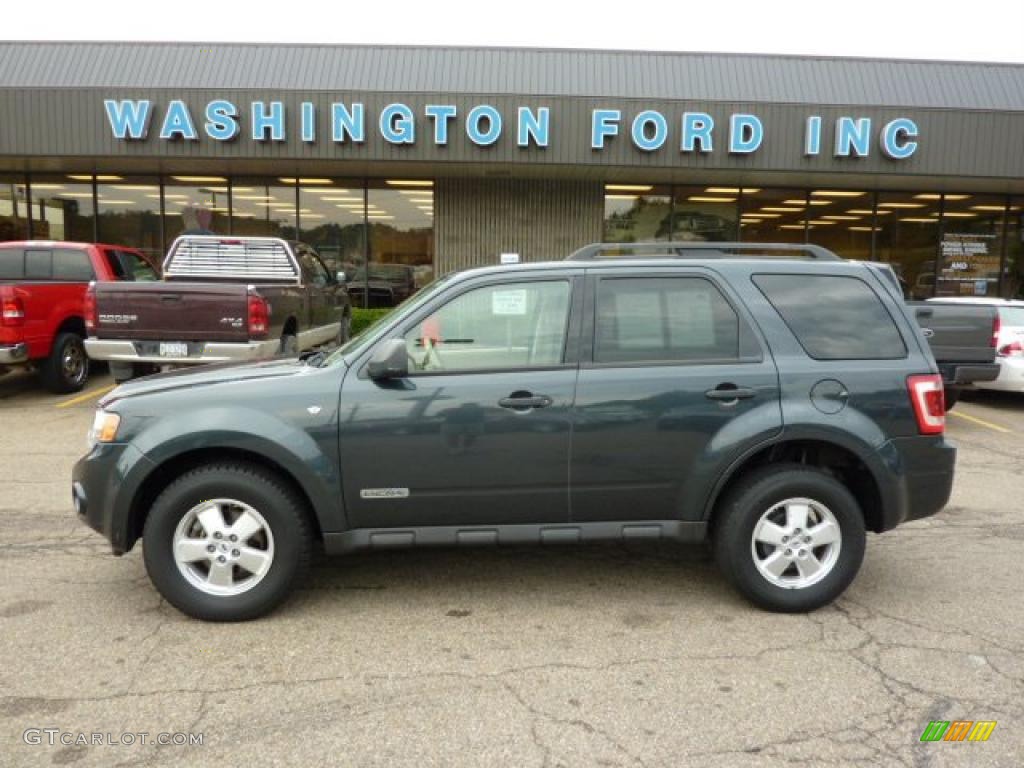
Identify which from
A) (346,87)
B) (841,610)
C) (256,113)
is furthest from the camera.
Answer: (346,87)

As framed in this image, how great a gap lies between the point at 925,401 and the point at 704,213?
1403 cm

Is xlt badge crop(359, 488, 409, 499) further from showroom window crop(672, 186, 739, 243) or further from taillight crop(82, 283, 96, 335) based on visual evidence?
showroom window crop(672, 186, 739, 243)

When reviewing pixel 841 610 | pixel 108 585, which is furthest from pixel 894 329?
pixel 108 585

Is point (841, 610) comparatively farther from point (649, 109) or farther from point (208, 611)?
point (649, 109)

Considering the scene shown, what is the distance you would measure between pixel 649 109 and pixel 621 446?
37.0ft

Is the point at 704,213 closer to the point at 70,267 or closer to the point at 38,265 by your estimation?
the point at 70,267

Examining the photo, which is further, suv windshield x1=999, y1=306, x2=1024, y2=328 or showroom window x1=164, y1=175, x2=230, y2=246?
showroom window x1=164, y1=175, x2=230, y2=246

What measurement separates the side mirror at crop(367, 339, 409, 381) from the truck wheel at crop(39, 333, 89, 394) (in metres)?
7.64

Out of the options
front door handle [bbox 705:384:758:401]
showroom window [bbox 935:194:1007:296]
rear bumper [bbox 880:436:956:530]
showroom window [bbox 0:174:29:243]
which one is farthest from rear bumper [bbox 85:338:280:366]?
showroom window [bbox 935:194:1007:296]

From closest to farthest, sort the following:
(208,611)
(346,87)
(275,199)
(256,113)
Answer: (208,611) < (256,113) < (346,87) < (275,199)

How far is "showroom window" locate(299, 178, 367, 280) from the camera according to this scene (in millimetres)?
16906

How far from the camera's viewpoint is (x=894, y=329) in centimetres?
409

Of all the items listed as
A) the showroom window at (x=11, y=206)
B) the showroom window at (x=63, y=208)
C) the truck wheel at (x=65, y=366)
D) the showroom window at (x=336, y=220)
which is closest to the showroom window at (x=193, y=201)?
the showroom window at (x=63, y=208)

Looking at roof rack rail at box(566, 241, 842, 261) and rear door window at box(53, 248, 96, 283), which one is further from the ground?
rear door window at box(53, 248, 96, 283)
